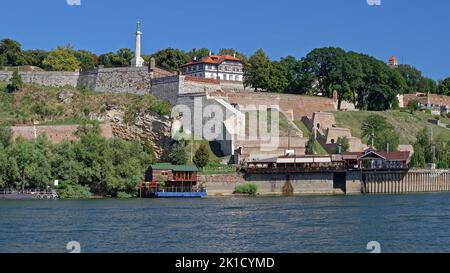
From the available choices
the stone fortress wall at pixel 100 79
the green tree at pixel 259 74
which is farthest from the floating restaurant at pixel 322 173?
the green tree at pixel 259 74

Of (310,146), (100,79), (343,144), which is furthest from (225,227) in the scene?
(100,79)

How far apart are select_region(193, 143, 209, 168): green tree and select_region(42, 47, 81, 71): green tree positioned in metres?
33.8

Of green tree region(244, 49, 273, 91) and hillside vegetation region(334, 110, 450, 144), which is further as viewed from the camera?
green tree region(244, 49, 273, 91)

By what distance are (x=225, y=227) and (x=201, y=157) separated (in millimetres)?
36260

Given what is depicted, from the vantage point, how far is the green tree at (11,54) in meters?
103

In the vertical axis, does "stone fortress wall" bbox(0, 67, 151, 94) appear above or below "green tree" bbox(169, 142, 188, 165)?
above

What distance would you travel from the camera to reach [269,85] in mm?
97875

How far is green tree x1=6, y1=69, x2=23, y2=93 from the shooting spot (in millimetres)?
88562

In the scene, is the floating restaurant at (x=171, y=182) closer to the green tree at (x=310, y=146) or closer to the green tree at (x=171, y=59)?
the green tree at (x=310, y=146)

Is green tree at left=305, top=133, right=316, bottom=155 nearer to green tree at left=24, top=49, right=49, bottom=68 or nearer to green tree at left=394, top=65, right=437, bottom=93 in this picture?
green tree at left=24, top=49, right=49, bottom=68

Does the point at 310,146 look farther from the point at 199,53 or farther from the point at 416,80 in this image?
the point at 416,80

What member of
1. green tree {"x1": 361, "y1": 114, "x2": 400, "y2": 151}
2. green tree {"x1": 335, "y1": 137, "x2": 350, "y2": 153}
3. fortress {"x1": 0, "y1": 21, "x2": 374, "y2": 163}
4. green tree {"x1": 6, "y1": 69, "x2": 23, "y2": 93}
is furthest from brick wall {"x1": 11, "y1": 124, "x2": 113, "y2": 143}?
green tree {"x1": 361, "y1": 114, "x2": 400, "y2": 151}
